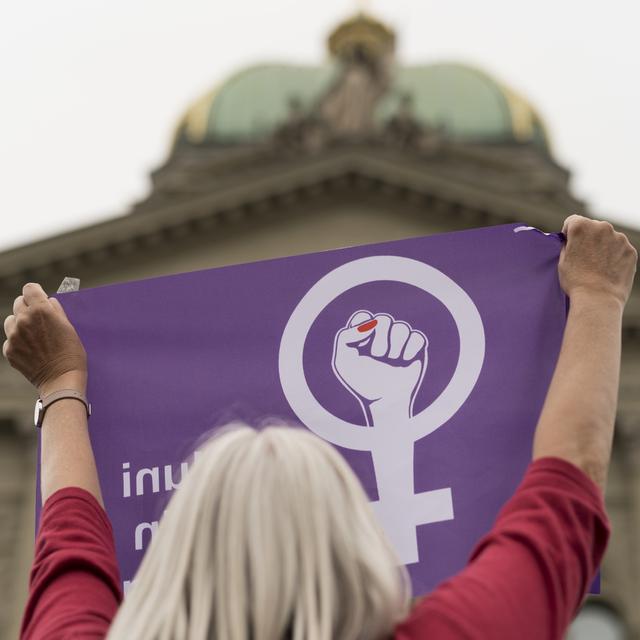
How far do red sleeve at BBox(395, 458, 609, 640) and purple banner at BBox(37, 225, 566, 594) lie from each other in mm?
799

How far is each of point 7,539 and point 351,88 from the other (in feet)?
58.0

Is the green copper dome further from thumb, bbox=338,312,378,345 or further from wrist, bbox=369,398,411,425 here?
wrist, bbox=369,398,411,425

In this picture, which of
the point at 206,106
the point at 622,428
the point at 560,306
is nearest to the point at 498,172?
the point at 206,106

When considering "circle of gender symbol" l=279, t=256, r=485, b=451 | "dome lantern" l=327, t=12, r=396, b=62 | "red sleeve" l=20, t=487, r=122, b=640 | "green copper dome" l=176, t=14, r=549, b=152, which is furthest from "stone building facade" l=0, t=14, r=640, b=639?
"red sleeve" l=20, t=487, r=122, b=640

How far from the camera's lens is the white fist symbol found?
3.03m

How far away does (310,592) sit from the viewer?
1833 millimetres

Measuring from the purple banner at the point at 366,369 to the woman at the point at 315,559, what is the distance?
27.1 inches

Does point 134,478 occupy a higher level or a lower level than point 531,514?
higher

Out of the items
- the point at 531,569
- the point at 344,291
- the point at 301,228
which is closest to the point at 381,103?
the point at 301,228

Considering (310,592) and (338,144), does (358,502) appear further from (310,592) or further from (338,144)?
(338,144)

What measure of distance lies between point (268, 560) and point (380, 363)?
1249 mm

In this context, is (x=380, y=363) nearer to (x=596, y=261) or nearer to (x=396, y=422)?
(x=396, y=422)

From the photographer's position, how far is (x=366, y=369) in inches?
122

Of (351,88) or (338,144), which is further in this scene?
(351,88)
